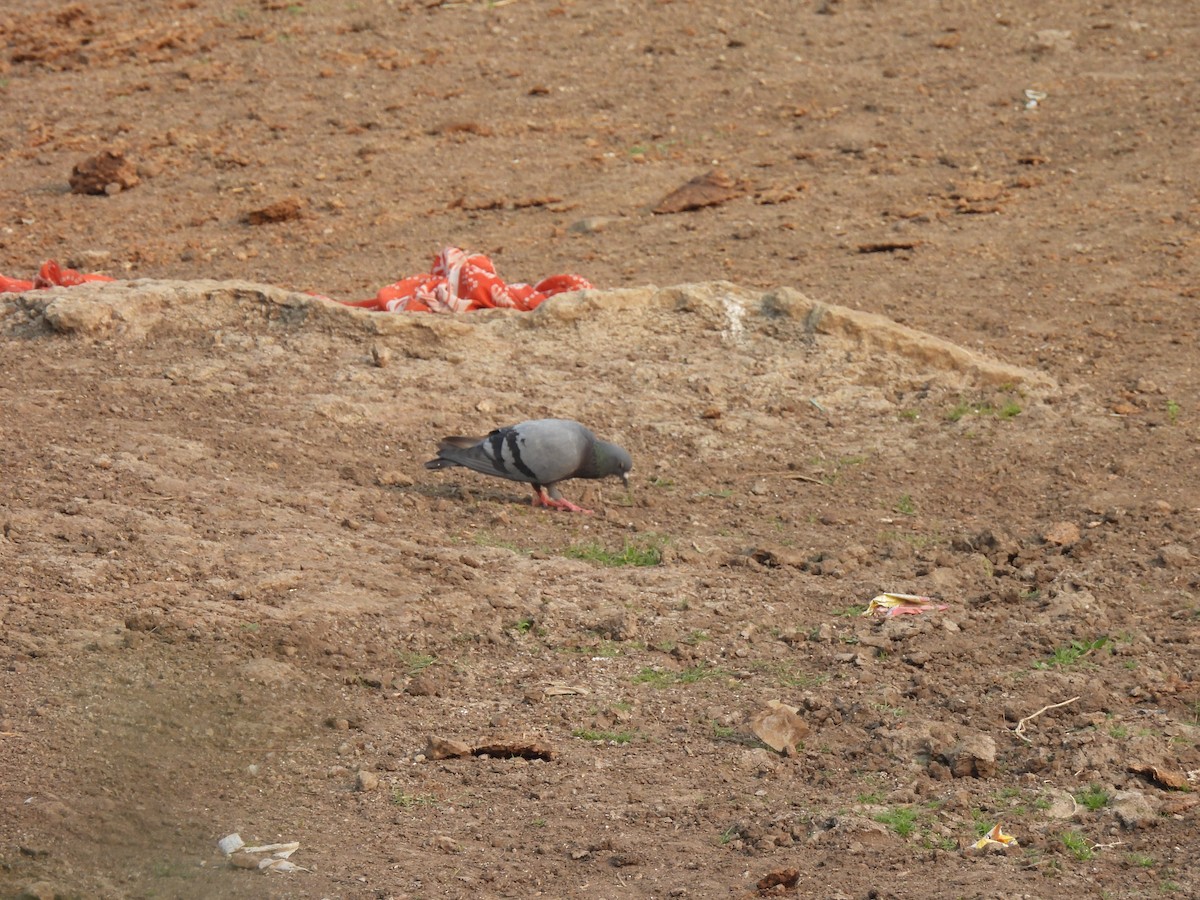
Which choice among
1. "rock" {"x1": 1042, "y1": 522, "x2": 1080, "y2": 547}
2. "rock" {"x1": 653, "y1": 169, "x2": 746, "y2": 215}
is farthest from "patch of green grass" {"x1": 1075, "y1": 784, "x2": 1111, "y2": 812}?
"rock" {"x1": 653, "y1": 169, "x2": 746, "y2": 215}

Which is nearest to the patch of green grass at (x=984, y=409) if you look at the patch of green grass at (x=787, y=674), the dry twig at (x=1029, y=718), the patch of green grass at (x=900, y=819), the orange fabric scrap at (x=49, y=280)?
the patch of green grass at (x=787, y=674)

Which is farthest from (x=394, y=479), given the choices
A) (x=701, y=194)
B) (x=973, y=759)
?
(x=701, y=194)

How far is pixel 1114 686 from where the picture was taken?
4559mm

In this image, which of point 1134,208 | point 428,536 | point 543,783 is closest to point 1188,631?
point 543,783

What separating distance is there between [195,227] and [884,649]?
6516mm

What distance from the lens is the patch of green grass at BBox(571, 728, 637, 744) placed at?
14.6 ft

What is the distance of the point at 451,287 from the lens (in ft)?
26.3

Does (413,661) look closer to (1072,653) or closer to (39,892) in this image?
(39,892)

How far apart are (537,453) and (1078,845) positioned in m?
2.97

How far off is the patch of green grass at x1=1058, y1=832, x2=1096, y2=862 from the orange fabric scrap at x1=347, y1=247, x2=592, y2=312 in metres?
4.87

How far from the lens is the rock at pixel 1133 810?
12.3ft

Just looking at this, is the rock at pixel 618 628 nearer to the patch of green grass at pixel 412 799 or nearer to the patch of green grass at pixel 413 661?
the patch of green grass at pixel 413 661

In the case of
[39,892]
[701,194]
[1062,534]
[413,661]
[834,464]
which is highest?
[39,892]

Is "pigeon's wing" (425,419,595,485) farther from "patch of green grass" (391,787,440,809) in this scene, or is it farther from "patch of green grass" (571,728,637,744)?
"patch of green grass" (391,787,440,809)
